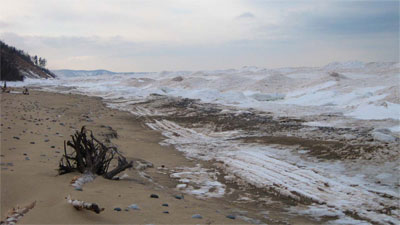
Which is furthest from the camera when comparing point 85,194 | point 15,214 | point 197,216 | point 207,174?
point 207,174

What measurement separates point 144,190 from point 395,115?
36.8ft

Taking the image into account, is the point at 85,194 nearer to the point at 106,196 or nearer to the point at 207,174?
the point at 106,196

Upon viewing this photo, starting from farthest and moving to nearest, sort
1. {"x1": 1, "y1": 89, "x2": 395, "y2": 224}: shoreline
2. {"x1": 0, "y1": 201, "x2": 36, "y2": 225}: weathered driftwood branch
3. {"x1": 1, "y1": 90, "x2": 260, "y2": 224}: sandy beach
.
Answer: {"x1": 1, "y1": 89, "x2": 395, "y2": 224}: shoreline < {"x1": 1, "y1": 90, "x2": 260, "y2": 224}: sandy beach < {"x1": 0, "y1": 201, "x2": 36, "y2": 225}: weathered driftwood branch

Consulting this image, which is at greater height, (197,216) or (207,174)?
(197,216)

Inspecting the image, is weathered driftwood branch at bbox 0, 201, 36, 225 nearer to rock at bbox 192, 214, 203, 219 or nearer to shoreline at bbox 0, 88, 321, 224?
shoreline at bbox 0, 88, 321, 224

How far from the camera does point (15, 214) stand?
3080 mm

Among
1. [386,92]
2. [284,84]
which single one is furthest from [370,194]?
[284,84]

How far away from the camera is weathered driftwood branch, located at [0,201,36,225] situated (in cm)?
288

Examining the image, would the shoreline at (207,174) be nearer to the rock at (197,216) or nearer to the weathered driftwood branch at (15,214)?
the rock at (197,216)

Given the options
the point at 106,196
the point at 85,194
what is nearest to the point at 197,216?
the point at 106,196

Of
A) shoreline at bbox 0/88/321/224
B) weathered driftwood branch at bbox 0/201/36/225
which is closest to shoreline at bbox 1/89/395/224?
shoreline at bbox 0/88/321/224

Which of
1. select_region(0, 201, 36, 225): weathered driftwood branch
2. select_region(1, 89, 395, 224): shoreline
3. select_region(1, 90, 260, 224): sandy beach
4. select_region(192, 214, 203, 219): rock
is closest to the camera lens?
select_region(0, 201, 36, 225): weathered driftwood branch

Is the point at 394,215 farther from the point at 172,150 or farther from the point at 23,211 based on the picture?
the point at 172,150

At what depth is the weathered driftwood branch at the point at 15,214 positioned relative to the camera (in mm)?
2885
